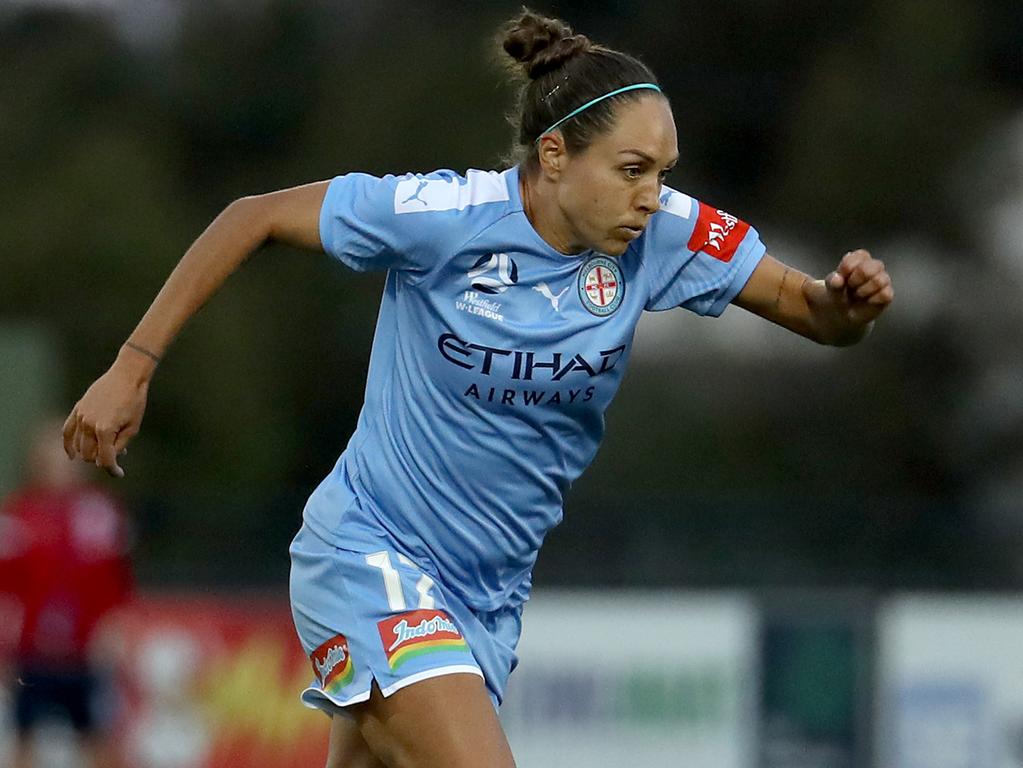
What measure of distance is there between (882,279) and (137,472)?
16933 millimetres

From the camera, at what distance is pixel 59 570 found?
9.86 m

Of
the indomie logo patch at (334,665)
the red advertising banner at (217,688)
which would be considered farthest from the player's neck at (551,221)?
the red advertising banner at (217,688)

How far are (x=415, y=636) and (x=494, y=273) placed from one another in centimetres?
77

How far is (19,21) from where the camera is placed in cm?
2600

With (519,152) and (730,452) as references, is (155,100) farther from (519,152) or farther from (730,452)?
(519,152)

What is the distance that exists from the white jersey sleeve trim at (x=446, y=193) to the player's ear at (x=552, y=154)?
0.33ft

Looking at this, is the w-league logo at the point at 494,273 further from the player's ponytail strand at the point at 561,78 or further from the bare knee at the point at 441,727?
the bare knee at the point at 441,727

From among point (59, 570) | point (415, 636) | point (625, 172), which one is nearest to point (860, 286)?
point (625, 172)

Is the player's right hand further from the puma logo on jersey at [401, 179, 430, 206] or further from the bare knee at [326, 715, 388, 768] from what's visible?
the bare knee at [326, 715, 388, 768]

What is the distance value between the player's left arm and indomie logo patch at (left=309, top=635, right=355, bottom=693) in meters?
1.15

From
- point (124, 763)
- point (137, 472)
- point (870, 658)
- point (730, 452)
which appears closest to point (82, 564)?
point (124, 763)

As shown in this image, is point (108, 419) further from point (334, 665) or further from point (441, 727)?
point (441, 727)

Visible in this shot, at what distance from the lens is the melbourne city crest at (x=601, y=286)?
444 centimetres

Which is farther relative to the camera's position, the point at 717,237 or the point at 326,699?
the point at 717,237
